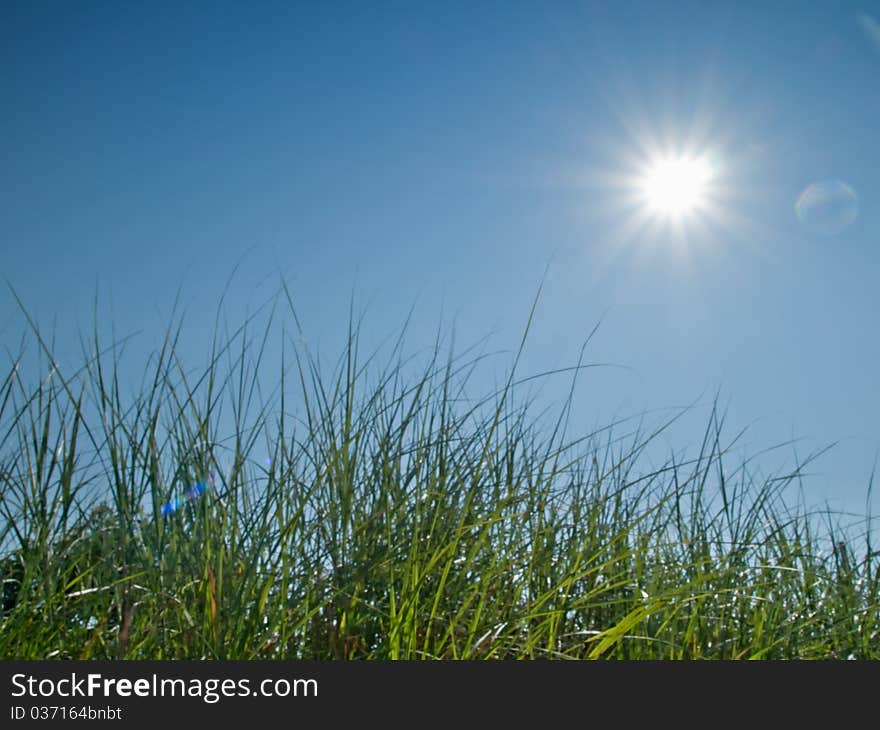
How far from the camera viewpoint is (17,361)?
2.19 metres

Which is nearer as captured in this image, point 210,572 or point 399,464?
point 210,572

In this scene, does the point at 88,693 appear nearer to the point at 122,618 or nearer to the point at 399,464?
the point at 122,618

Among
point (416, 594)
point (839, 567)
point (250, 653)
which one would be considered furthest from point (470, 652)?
point (839, 567)

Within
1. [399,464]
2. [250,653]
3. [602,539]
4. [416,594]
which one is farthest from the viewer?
[602,539]

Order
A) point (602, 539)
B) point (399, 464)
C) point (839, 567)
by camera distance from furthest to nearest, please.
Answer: point (839, 567) < point (602, 539) < point (399, 464)

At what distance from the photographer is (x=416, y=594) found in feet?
5.79

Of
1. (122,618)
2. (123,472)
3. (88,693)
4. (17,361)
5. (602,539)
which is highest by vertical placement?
(17,361)

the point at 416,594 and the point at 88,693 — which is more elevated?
the point at 416,594

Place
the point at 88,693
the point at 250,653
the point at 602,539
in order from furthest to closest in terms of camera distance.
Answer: the point at 602,539 → the point at 250,653 → the point at 88,693

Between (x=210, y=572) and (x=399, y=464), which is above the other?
(x=399, y=464)

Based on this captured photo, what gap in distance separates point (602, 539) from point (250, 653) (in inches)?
44.0

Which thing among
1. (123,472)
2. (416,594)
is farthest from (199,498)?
(416,594)

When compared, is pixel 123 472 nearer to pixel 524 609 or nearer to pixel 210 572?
pixel 210 572

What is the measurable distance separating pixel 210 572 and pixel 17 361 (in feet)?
3.10
